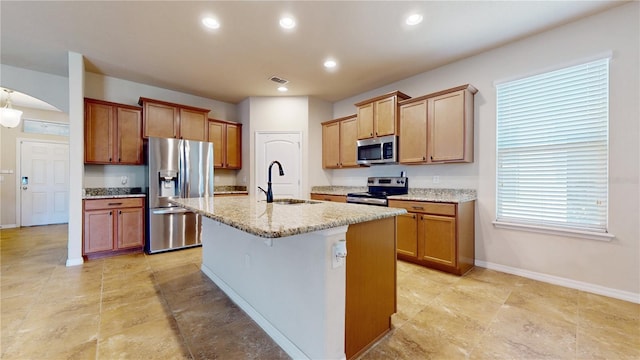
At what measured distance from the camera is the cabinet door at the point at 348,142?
4539mm

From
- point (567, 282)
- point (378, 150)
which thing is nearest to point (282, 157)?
point (378, 150)

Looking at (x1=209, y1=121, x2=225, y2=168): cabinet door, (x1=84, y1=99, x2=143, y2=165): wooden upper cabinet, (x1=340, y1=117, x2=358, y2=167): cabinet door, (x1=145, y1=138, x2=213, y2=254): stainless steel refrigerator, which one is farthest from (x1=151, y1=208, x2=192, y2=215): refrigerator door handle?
(x1=340, y1=117, x2=358, y2=167): cabinet door

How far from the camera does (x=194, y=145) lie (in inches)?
163

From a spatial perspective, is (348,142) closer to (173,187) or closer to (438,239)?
(438,239)

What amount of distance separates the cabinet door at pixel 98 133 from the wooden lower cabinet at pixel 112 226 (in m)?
0.71

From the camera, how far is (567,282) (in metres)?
2.62

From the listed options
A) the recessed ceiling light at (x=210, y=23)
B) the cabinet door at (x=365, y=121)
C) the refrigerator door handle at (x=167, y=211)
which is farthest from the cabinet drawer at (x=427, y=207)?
the refrigerator door handle at (x=167, y=211)

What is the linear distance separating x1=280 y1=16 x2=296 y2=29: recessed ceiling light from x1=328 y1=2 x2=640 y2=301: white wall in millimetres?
2232

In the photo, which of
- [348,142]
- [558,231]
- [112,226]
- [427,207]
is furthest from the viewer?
[348,142]

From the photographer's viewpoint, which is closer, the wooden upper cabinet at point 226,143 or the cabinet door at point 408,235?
the cabinet door at point 408,235

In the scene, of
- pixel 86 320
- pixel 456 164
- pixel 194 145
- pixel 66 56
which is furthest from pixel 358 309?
pixel 66 56

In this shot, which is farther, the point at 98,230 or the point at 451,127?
the point at 98,230

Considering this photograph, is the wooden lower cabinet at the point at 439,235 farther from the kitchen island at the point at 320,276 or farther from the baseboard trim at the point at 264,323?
the baseboard trim at the point at 264,323

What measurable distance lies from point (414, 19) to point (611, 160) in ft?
7.49
